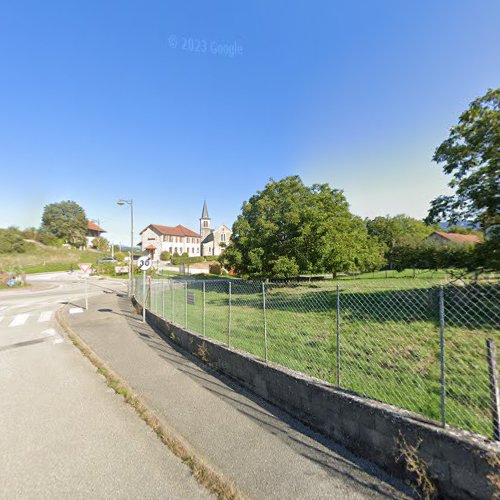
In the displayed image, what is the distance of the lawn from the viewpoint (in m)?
47.3

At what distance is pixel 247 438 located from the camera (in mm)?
3711

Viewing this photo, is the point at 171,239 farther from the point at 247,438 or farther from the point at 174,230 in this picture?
the point at 247,438

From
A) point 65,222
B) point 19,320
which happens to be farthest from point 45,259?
point 19,320

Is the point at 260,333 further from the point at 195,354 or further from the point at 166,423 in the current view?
the point at 166,423

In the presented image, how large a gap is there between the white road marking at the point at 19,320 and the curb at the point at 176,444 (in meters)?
8.29

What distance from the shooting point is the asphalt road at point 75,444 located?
295cm

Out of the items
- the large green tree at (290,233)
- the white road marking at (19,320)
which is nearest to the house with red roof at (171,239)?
the large green tree at (290,233)

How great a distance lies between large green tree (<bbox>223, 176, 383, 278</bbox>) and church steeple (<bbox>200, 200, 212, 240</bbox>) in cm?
6317

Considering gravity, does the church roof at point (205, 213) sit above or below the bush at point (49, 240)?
above

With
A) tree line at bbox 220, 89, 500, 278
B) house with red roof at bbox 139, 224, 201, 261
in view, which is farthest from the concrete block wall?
house with red roof at bbox 139, 224, 201, 261

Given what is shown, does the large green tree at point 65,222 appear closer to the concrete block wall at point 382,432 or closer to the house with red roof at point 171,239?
the house with red roof at point 171,239

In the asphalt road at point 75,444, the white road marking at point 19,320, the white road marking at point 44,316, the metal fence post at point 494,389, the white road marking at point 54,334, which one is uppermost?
the metal fence post at point 494,389

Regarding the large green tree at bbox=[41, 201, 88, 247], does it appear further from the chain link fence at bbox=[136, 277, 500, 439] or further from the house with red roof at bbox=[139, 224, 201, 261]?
the chain link fence at bbox=[136, 277, 500, 439]

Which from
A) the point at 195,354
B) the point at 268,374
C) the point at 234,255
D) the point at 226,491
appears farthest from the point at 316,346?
the point at 234,255
